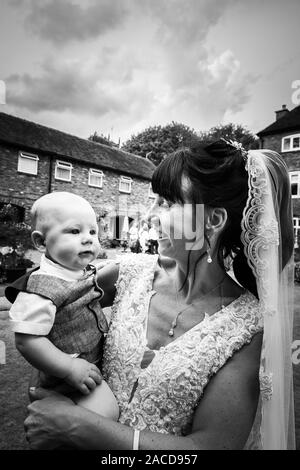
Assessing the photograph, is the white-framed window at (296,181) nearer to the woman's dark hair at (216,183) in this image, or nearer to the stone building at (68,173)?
the stone building at (68,173)

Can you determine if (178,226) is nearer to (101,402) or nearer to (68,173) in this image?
(101,402)

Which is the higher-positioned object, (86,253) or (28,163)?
(28,163)

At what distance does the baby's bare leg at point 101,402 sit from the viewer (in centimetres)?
110

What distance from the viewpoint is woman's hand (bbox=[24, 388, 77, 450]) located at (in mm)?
1002

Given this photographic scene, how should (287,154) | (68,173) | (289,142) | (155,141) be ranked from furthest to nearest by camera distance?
(155,141) < (289,142) < (287,154) < (68,173)

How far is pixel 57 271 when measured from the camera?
4.01ft

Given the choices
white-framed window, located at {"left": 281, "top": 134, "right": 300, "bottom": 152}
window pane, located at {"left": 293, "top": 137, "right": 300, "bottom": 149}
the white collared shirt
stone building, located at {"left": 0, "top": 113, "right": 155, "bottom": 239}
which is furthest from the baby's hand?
window pane, located at {"left": 293, "top": 137, "right": 300, "bottom": 149}

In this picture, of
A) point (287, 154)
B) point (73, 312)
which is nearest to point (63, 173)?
point (287, 154)

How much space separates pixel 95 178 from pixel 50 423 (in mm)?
20949

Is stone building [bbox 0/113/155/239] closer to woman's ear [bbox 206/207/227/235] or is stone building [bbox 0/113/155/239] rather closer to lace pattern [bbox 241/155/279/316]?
woman's ear [bbox 206/207/227/235]

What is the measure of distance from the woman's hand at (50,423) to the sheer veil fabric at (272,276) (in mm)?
809

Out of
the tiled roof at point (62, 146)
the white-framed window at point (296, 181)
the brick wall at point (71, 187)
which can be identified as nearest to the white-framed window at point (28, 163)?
the brick wall at point (71, 187)

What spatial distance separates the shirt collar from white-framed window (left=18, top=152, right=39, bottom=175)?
1836 centimetres
